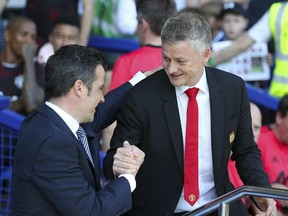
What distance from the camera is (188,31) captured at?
12.5 ft

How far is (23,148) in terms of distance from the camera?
3484 mm

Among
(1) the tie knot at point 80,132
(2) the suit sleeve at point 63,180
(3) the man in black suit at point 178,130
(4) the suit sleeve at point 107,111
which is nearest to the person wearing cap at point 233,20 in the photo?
(4) the suit sleeve at point 107,111

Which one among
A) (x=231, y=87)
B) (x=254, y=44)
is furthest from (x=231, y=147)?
(x=254, y=44)

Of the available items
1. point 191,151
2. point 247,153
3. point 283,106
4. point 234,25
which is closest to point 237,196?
point 191,151

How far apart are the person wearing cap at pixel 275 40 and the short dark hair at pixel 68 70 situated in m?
3.09

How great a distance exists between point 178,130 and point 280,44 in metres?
3.07

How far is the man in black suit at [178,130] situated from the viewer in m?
3.92

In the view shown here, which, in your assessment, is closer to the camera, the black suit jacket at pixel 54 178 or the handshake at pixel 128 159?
the black suit jacket at pixel 54 178

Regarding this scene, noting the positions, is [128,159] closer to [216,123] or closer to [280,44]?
[216,123]

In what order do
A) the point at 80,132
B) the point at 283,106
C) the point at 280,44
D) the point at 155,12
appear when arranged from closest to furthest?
the point at 80,132 → the point at 155,12 → the point at 283,106 → the point at 280,44

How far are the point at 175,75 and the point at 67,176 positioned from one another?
0.81 metres

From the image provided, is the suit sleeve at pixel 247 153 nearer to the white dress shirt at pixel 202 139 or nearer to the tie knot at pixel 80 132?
the white dress shirt at pixel 202 139

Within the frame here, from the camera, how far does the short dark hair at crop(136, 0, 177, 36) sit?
5203mm

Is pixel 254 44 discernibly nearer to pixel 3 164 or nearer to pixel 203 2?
pixel 203 2
